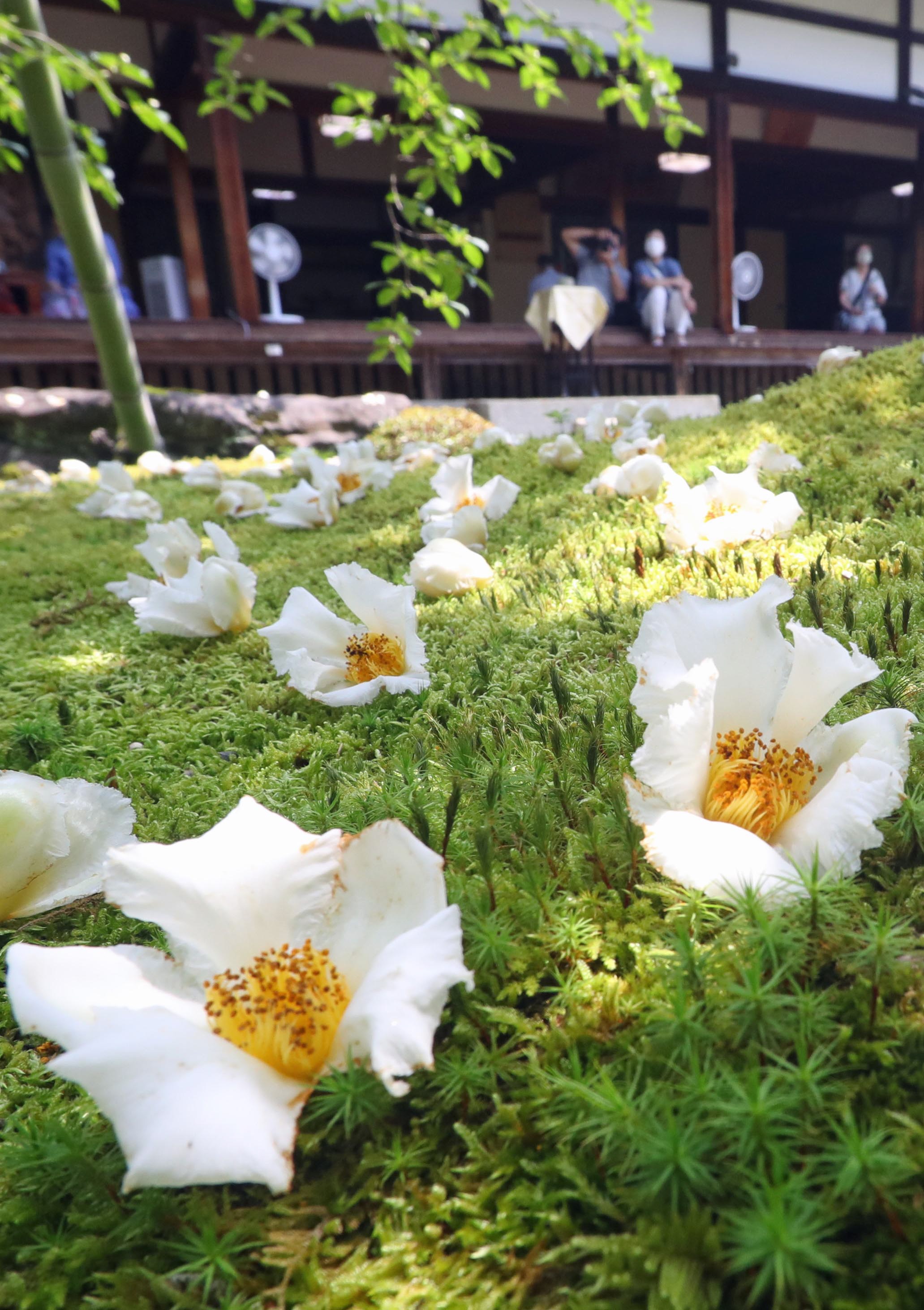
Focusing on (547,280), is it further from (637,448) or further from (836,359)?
(637,448)

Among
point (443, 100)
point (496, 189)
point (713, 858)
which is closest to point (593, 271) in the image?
point (496, 189)

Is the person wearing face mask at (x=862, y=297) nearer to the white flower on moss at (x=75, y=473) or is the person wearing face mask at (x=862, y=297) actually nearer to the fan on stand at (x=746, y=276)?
the fan on stand at (x=746, y=276)

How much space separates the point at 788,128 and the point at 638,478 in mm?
16889

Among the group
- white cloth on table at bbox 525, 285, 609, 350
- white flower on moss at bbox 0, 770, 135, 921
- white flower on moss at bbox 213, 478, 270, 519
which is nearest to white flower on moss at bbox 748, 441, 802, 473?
white flower on moss at bbox 0, 770, 135, 921

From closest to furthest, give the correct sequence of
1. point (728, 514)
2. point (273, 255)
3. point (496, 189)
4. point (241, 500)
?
point (728, 514) < point (241, 500) < point (273, 255) < point (496, 189)

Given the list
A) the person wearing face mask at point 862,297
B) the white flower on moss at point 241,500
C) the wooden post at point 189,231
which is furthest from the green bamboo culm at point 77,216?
→ the person wearing face mask at point 862,297

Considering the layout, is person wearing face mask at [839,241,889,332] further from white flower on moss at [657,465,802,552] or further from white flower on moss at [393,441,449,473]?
white flower on moss at [657,465,802,552]

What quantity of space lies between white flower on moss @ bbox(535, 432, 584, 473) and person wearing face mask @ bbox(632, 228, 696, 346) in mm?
11568

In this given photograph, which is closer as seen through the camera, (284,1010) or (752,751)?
(284,1010)

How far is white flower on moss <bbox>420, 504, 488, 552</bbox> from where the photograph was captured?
9.18ft

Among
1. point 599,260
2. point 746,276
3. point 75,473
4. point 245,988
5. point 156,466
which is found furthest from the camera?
point 746,276

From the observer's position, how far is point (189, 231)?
12.8 metres

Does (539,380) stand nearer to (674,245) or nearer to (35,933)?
(674,245)

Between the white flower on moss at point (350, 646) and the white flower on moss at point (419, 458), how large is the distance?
11.6 ft
